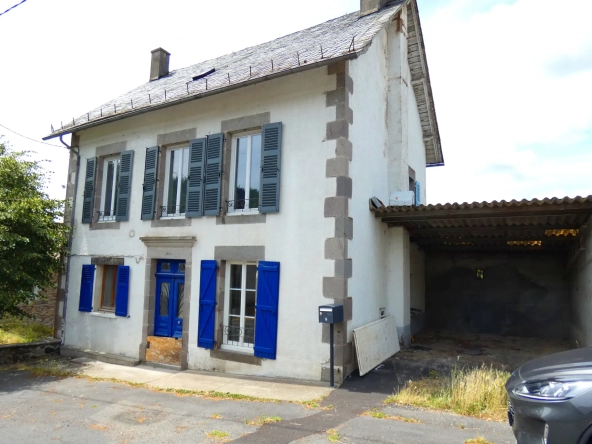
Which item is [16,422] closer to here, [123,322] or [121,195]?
[123,322]

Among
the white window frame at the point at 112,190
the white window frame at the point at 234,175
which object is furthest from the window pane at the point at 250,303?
the white window frame at the point at 112,190

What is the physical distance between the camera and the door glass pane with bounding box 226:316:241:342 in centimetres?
794

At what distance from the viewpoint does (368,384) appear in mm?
6594

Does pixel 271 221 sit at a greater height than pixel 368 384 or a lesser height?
greater

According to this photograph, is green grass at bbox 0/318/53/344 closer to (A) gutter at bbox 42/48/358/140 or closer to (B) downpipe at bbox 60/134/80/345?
(B) downpipe at bbox 60/134/80/345

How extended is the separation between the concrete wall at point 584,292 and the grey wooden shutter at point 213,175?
6404 millimetres

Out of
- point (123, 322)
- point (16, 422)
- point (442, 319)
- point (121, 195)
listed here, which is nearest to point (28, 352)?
point (123, 322)

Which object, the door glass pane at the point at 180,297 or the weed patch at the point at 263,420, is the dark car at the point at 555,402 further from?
the door glass pane at the point at 180,297

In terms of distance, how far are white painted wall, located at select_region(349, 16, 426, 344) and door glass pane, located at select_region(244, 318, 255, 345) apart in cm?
188

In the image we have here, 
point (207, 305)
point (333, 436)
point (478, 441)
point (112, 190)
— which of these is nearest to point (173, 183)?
point (112, 190)

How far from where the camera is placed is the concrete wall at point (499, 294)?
11.6 m

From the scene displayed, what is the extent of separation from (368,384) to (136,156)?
7040 mm

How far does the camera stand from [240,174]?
27.2 ft

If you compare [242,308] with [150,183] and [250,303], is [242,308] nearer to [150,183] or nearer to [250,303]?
[250,303]
